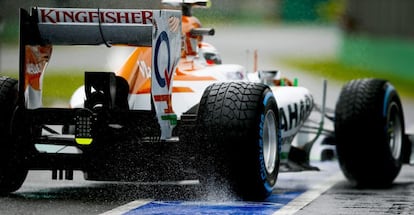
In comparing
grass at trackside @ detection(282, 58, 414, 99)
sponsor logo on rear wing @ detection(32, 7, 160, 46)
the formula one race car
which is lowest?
grass at trackside @ detection(282, 58, 414, 99)

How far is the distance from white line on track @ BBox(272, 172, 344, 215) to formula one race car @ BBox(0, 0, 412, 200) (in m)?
0.28

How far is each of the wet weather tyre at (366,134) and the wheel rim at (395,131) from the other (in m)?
0.14

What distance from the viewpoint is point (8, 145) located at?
36.1 ft

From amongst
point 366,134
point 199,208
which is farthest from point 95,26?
point 366,134

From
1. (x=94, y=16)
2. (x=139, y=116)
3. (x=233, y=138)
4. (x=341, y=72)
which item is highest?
(x=94, y=16)

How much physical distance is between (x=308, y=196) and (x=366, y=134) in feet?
4.09

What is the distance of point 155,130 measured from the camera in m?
10.6

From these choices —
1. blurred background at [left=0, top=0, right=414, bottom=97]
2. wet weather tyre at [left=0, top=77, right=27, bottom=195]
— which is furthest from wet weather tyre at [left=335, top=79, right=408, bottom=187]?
blurred background at [left=0, top=0, right=414, bottom=97]

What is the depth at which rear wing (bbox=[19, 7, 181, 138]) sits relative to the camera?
1054 cm

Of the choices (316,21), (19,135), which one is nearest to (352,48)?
(316,21)

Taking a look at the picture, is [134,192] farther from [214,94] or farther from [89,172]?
[214,94]

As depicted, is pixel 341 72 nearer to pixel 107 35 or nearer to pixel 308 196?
pixel 308 196

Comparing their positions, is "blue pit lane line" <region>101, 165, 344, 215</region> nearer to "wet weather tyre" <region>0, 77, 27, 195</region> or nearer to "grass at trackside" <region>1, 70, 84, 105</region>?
"wet weather tyre" <region>0, 77, 27, 195</region>

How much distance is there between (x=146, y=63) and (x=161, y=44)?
2.87ft
